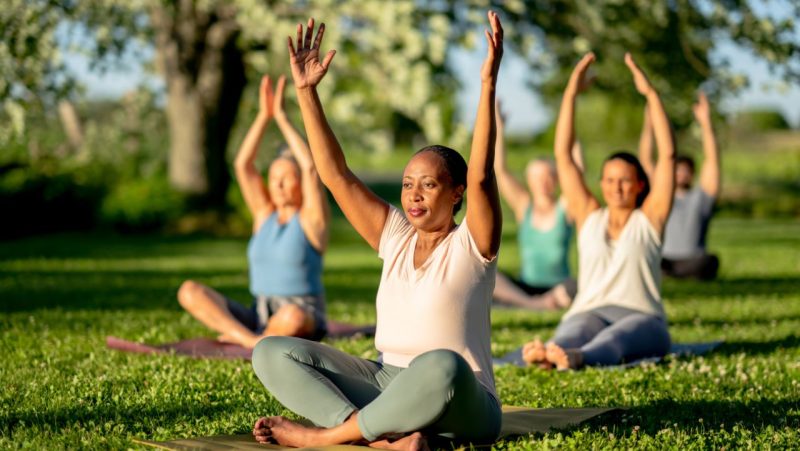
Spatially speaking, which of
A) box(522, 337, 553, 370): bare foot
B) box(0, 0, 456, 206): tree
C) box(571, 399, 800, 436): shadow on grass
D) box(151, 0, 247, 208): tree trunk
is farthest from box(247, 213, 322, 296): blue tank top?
box(151, 0, 247, 208): tree trunk

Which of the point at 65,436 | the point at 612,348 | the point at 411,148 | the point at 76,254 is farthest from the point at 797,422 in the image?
the point at 411,148

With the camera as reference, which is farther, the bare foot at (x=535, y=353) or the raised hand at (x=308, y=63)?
the bare foot at (x=535, y=353)

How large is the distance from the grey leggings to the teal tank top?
3.92m

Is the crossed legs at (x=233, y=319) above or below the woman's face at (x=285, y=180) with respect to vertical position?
below

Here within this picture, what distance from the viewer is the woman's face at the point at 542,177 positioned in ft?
37.5

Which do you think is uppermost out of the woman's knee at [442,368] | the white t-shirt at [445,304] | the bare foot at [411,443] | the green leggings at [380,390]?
the white t-shirt at [445,304]

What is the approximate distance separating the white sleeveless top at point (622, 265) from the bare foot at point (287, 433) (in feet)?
11.4

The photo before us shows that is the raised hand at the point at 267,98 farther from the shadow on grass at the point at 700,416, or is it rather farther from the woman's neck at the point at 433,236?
the shadow on grass at the point at 700,416

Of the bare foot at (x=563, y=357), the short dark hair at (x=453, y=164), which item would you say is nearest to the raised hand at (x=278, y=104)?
the bare foot at (x=563, y=357)

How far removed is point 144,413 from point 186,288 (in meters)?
2.84

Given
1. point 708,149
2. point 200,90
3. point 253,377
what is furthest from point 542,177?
point 200,90

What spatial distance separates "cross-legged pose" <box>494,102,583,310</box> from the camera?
37.6 feet

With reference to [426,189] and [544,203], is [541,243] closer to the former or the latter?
[544,203]

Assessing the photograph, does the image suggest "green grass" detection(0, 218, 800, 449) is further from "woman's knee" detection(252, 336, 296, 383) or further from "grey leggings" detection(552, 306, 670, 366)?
"woman's knee" detection(252, 336, 296, 383)
